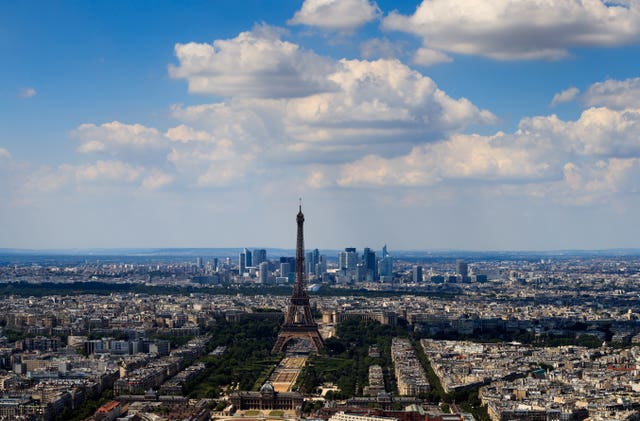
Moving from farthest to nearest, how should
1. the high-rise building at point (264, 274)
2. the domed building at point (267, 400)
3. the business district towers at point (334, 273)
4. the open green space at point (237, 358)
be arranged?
the business district towers at point (334, 273), the high-rise building at point (264, 274), the open green space at point (237, 358), the domed building at point (267, 400)

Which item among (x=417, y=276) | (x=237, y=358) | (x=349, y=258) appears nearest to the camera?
(x=237, y=358)

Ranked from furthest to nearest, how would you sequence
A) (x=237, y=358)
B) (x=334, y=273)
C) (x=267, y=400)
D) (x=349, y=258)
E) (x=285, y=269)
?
(x=349, y=258) < (x=334, y=273) < (x=285, y=269) < (x=237, y=358) < (x=267, y=400)

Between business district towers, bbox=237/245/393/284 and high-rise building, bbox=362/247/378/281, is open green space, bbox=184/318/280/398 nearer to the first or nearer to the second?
business district towers, bbox=237/245/393/284

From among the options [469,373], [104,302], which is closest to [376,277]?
[104,302]

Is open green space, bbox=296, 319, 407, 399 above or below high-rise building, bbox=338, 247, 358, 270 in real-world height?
below

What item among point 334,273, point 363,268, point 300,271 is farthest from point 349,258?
point 300,271

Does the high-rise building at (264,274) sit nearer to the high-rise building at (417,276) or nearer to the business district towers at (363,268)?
the business district towers at (363,268)

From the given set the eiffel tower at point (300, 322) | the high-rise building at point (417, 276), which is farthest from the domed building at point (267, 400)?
the high-rise building at point (417, 276)

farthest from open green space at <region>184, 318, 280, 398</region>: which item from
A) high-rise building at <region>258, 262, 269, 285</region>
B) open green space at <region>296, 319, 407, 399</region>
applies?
high-rise building at <region>258, 262, 269, 285</region>

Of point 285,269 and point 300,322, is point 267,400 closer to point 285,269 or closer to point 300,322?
point 300,322
